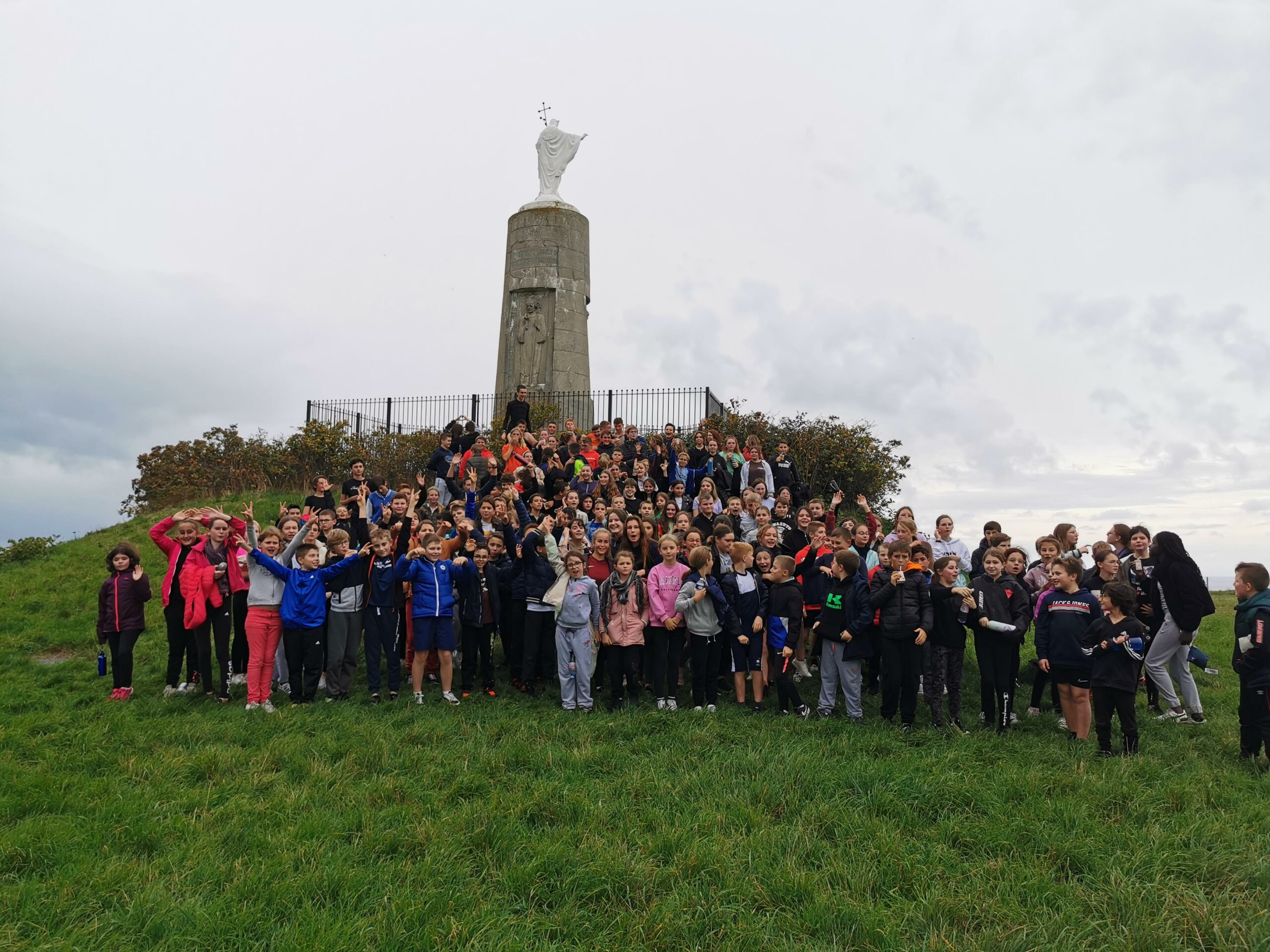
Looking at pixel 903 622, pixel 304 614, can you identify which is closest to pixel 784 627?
pixel 903 622

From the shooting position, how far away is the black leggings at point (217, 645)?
303 inches

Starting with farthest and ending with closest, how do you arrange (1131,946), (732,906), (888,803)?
(888,803), (732,906), (1131,946)

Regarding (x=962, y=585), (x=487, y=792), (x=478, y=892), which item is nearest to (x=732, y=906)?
(x=478, y=892)

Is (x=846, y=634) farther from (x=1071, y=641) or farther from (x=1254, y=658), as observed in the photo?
(x=1254, y=658)

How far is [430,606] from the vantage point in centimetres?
762

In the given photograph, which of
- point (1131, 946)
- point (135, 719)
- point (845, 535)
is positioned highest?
point (845, 535)

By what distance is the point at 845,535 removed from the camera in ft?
26.7

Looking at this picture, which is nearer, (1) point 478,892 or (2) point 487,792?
(1) point 478,892

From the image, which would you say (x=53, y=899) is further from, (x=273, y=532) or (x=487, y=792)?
(x=273, y=532)

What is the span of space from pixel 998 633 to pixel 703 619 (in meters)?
2.60

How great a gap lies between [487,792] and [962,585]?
4.71 m

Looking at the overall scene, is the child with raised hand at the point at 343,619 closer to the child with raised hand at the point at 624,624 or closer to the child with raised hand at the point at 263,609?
the child with raised hand at the point at 263,609

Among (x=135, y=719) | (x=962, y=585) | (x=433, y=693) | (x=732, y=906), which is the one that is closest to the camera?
(x=732, y=906)

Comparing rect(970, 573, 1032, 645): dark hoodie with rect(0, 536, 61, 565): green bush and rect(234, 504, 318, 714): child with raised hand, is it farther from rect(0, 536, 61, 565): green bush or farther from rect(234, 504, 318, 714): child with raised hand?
rect(0, 536, 61, 565): green bush
